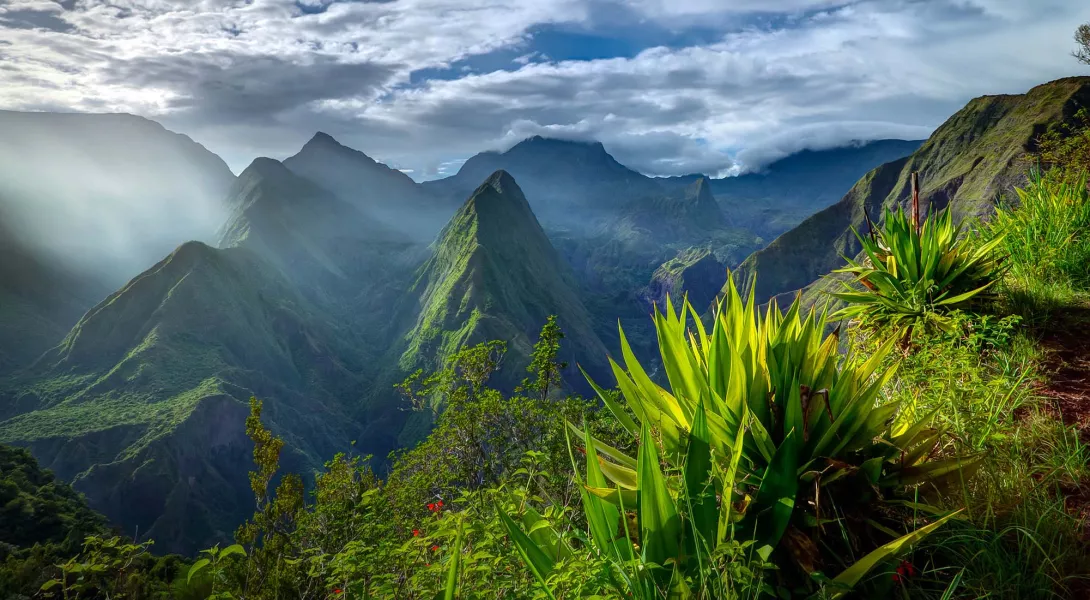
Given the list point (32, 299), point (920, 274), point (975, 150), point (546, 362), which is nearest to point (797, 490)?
point (920, 274)

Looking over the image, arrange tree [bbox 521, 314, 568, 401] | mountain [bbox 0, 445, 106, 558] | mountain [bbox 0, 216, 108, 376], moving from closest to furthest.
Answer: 1. tree [bbox 521, 314, 568, 401]
2. mountain [bbox 0, 445, 106, 558]
3. mountain [bbox 0, 216, 108, 376]

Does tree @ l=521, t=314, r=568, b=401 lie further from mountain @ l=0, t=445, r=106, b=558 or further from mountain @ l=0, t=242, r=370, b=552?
mountain @ l=0, t=242, r=370, b=552

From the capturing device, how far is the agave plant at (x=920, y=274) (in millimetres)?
4566

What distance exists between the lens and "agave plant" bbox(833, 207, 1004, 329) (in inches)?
180

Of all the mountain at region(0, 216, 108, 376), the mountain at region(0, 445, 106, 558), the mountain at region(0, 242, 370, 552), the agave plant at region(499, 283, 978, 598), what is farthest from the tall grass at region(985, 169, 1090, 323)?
the mountain at region(0, 216, 108, 376)

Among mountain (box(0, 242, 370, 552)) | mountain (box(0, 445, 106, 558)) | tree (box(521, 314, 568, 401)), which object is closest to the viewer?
Result: tree (box(521, 314, 568, 401))

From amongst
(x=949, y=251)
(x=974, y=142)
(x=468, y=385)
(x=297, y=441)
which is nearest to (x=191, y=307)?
(x=297, y=441)

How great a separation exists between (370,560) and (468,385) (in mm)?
7149

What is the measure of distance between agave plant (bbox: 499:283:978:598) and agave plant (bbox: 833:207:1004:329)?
2372 millimetres

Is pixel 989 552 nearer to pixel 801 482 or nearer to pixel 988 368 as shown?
pixel 801 482

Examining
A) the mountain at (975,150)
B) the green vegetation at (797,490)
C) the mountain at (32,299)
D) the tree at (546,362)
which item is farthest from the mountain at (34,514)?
the mountain at (975,150)

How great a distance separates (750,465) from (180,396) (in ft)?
432

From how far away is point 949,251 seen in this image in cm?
486

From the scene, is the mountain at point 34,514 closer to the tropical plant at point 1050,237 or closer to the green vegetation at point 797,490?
the green vegetation at point 797,490
